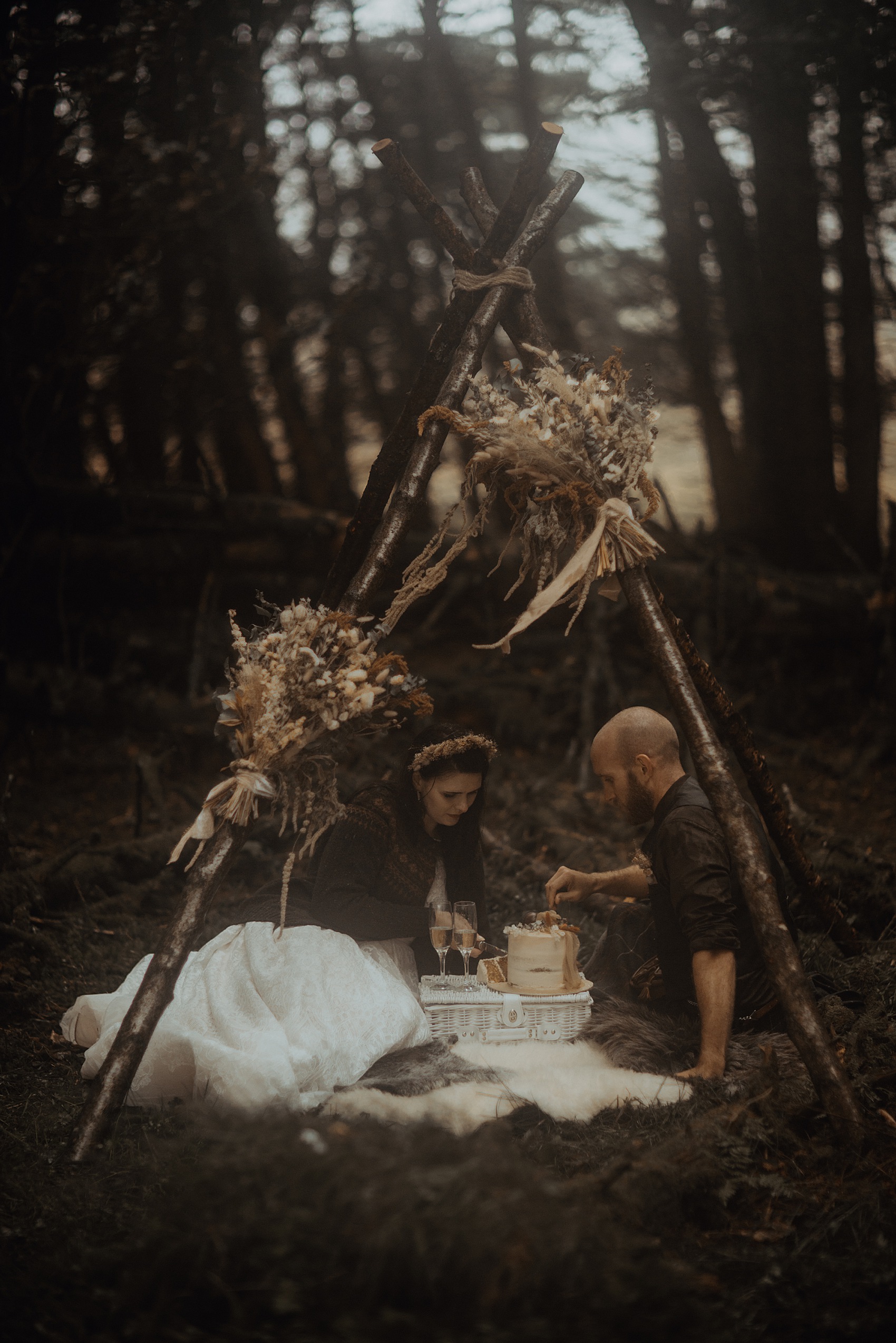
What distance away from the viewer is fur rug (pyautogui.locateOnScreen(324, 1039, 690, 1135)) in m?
3.57

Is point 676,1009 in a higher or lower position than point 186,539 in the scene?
lower

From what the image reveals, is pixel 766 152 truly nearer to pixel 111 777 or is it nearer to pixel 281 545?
pixel 281 545

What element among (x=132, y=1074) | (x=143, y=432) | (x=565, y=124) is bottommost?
(x=132, y=1074)

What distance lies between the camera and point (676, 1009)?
4332 millimetres

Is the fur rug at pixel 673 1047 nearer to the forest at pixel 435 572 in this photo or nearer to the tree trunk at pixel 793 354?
the forest at pixel 435 572

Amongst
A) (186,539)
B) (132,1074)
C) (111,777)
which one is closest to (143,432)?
(186,539)

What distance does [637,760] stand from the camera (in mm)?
4242

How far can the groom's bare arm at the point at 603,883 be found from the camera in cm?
470

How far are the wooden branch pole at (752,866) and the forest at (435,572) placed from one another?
0.04 meters

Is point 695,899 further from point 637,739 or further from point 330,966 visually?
point 330,966

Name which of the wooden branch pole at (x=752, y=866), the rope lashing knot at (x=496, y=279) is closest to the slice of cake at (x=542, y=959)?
the wooden branch pole at (x=752, y=866)

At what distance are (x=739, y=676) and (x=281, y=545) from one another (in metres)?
5.37

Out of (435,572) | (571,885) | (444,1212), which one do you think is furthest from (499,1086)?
(435,572)

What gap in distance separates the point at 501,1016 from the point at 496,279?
3.33 metres
